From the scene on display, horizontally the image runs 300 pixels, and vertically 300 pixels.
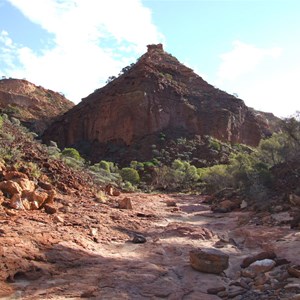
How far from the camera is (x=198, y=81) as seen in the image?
56.8 m

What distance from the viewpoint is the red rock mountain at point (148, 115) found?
158 ft

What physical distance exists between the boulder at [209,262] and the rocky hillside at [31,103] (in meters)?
53.5

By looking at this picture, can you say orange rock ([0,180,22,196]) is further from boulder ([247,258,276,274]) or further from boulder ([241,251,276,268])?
boulder ([247,258,276,274])

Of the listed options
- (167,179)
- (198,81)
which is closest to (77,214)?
(167,179)

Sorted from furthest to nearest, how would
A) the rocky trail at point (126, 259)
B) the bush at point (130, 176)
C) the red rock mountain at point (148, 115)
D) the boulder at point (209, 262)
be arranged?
the red rock mountain at point (148, 115), the bush at point (130, 176), the boulder at point (209, 262), the rocky trail at point (126, 259)

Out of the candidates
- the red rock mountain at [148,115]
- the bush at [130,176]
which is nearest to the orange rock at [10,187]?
the bush at [130,176]

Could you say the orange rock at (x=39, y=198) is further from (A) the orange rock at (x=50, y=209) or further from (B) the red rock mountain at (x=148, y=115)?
(B) the red rock mountain at (x=148, y=115)

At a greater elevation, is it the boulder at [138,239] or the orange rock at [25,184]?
the orange rock at [25,184]

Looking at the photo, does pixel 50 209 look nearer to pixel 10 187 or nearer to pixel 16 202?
pixel 16 202

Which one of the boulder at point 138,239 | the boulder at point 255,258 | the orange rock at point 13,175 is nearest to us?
the boulder at point 255,258

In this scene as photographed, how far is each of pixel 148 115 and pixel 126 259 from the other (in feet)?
139

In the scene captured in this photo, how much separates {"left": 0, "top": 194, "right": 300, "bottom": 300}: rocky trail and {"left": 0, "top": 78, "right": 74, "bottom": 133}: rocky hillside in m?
51.2

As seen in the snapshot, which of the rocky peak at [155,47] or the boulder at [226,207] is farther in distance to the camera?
the rocky peak at [155,47]

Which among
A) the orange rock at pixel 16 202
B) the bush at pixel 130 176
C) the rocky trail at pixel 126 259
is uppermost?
the bush at pixel 130 176
